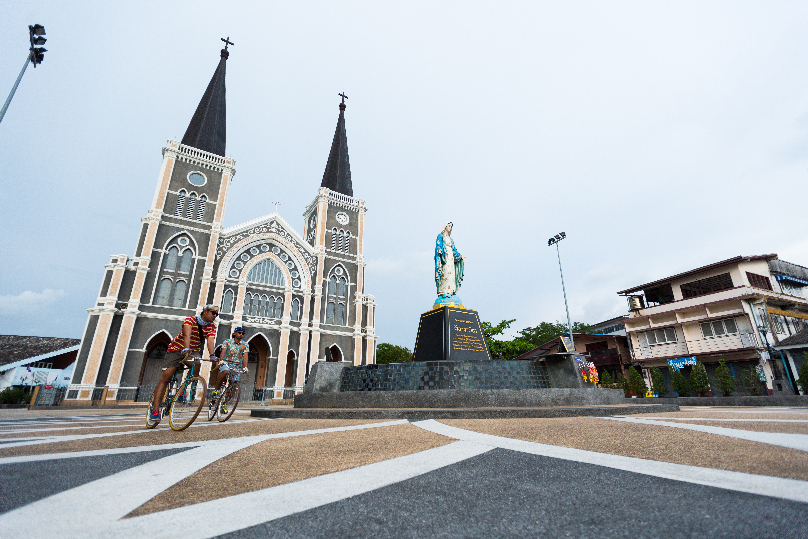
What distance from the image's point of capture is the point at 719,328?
72.7 ft

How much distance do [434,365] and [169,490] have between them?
19.9ft

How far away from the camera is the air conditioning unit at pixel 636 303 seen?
86.8 feet

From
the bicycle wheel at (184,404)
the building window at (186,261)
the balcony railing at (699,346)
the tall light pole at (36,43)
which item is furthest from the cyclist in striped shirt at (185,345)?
the balcony railing at (699,346)

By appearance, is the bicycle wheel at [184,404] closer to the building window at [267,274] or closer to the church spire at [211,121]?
the building window at [267,274]

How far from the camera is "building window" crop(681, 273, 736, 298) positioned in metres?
23.0

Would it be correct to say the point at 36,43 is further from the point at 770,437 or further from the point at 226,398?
the point at 770,437

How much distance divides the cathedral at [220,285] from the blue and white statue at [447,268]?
1499 cm

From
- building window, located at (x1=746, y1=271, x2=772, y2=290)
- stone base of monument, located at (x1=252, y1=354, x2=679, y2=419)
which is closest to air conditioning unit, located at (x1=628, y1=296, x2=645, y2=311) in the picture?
building window, located at (x1=746, y1=271, x2=772, y2=290)

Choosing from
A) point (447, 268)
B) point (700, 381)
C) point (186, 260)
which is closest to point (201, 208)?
point (186, 260)

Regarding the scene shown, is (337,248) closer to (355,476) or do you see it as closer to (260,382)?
(260,382)

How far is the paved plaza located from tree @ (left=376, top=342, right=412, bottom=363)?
4399 centimetres

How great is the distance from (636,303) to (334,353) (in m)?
23.8

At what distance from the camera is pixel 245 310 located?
27.4 metres

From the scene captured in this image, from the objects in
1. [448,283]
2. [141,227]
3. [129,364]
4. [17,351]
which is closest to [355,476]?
[448,283]
